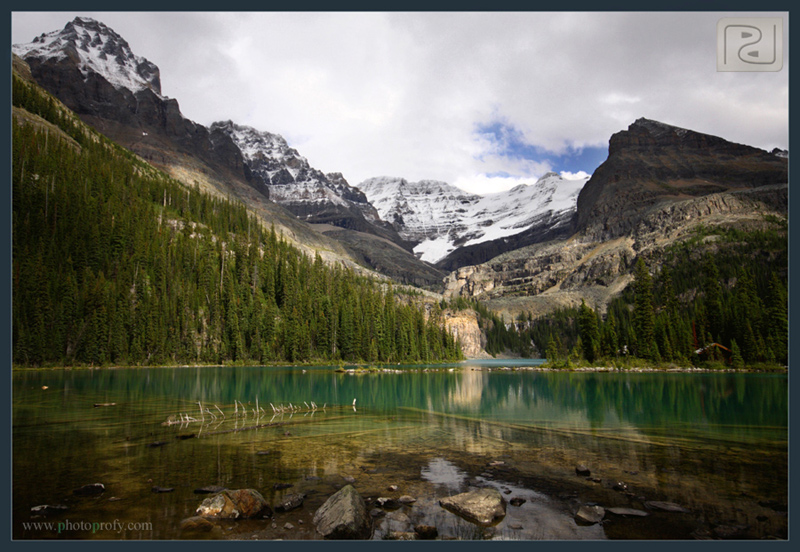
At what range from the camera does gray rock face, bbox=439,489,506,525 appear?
9.73 meters

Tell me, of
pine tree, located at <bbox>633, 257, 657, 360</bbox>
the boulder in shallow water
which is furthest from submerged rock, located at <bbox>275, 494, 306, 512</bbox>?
pine tree, located at <bbox>633, 257, 657, 360</bbox>

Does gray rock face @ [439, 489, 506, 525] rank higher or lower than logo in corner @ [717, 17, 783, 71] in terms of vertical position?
lower

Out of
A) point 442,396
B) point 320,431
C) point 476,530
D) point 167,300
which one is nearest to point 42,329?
point 167,300

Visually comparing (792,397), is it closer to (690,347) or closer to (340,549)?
(340,549)

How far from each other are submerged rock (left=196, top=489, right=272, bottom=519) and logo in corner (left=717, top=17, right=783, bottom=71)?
1265 centimetres

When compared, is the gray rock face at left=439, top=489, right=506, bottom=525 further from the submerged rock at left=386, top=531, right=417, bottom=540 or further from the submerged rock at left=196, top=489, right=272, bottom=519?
the submerged rock at left=196, top=489, right=272, bottom=519

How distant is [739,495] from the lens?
37.1 ft

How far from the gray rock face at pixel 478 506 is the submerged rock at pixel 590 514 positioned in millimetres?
1624

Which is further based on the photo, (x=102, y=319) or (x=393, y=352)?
(x=393, y=352)

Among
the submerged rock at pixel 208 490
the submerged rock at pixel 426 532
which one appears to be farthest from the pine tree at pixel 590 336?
the submerged rock at pixel 208 490

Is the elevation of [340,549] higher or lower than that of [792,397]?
lower

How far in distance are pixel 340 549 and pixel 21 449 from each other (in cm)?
1516

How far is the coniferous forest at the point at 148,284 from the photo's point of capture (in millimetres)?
73812

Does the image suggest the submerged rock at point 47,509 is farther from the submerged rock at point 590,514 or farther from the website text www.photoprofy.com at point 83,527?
the submerged rock at point 590,514
